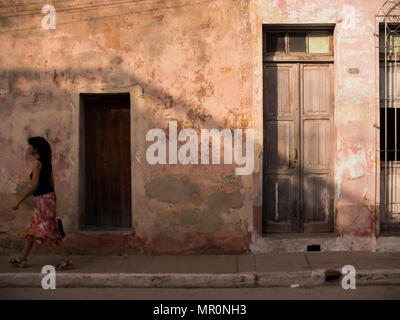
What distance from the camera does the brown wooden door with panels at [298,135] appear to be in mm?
7141

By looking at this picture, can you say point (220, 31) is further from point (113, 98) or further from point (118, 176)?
point (118, 176)

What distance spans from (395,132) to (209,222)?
10.1 ft

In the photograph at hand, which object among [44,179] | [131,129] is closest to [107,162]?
[131,129]

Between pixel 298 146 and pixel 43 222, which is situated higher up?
pixel 298 146

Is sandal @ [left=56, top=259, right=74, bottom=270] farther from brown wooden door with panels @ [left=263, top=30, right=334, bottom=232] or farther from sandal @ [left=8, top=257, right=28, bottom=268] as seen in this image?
brown wooden door with panels @ [left=263, top=30, right=334, bottom=232]

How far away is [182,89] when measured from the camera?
6.94 metres

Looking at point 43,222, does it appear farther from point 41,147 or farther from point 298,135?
point 298,135

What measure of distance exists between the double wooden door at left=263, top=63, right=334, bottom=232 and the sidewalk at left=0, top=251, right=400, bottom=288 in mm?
701

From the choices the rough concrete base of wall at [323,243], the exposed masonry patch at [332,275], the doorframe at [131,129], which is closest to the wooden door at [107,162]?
the doorframe at [131,129]

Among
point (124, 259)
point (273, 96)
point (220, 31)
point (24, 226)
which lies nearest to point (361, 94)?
point (273, 96)

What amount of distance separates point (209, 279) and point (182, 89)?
281 centimetres

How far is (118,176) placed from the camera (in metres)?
7.34

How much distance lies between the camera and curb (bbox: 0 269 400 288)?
18.8 feet

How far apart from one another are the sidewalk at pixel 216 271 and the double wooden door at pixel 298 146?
0.70 meters
